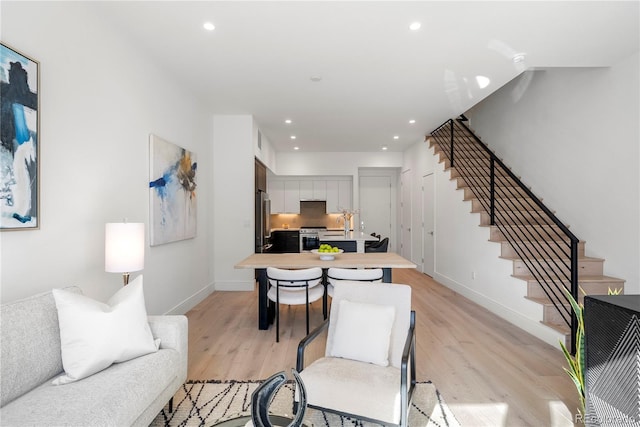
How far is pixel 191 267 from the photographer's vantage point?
452 centimetres

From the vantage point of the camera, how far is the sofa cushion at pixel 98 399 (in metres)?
1.33

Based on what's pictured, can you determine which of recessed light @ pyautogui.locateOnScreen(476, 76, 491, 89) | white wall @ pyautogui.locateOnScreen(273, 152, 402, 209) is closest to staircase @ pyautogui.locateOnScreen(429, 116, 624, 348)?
recessed light @ pyautogui.locateOnScreen(476, 76, 491, 89)

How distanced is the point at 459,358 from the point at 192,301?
3.39 metres

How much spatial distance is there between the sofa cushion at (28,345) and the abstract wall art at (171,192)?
1743 mm

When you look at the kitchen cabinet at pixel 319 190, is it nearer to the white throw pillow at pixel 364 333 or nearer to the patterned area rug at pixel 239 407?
the patterned area rug at pixel 239 407

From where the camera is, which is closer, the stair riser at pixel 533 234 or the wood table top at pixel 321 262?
the wood table top at pixel 321 262

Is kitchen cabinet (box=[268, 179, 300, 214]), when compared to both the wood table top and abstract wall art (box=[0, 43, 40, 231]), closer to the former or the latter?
the wood table top

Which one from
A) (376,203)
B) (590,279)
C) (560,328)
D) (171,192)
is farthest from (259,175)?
(590,279)

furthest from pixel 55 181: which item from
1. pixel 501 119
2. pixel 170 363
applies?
pixel 501 119

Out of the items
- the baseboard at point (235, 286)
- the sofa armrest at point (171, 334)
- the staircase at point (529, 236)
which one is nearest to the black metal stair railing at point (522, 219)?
the staircase at point (529, 236)

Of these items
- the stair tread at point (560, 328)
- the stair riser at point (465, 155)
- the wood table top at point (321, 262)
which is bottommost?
the stair tread at point (560, 328)

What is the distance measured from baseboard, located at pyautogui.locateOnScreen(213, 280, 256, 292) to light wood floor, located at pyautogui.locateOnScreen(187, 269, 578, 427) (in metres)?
0.82

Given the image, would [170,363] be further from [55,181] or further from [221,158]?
[221,158]

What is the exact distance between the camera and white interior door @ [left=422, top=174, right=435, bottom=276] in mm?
6720
